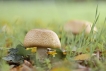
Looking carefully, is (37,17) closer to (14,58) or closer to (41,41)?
(41,41)

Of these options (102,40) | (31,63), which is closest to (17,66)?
(31,63)

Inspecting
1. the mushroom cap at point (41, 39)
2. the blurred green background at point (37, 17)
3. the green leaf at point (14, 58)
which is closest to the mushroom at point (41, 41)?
the mushroom cap at point (41, 39)

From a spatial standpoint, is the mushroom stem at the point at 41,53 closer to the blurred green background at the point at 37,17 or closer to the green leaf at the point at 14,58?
the green leaf at the point at 14,58

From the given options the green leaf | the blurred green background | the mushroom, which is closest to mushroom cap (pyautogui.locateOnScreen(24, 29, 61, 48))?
the mushroom

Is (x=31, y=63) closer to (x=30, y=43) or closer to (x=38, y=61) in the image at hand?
(x=38, y=61)

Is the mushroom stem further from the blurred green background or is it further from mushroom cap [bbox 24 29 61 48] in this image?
the blurred green background

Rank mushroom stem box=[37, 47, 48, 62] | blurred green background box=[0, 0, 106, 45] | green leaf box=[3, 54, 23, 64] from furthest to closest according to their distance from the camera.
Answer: blurred green background box=[0, 0, 106, 45], mushroom stem box=[37, 47, 48, 62], green leaf box=[3, 54, 23, 64]

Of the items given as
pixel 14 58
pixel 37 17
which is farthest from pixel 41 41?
pixel 37 17
